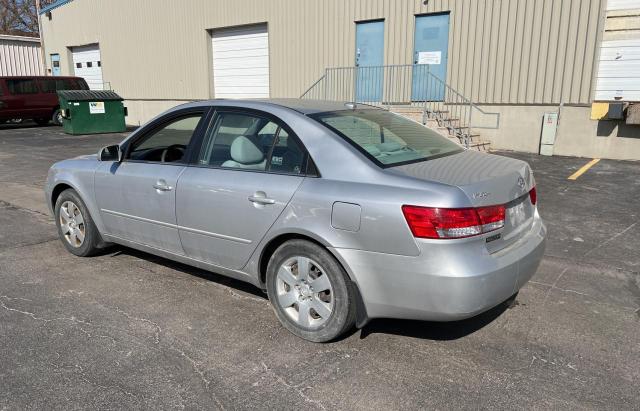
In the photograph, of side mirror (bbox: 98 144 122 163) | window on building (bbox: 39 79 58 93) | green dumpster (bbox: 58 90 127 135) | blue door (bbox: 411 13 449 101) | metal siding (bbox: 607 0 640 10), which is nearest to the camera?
side mirror (bbox: 98 144 122 163)

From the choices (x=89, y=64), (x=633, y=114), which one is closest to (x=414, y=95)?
(x=633, y=114)

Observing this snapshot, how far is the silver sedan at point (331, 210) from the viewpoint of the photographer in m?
2.82

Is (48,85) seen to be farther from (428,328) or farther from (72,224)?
(428,328)

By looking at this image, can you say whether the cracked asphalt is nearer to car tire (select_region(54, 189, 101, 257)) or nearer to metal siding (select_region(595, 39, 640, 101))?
car tire (select_region(54, 189, 101, 257))

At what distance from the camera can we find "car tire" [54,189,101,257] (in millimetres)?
4793

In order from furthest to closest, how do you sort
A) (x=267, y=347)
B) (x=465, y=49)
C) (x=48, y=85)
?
(x=48, y=85)
(x=465, y=49)
(x=267, y=347)

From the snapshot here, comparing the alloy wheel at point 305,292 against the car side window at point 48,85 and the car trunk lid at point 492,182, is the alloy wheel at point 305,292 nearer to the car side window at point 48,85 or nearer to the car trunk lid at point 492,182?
the car trunk lid at point 492,182

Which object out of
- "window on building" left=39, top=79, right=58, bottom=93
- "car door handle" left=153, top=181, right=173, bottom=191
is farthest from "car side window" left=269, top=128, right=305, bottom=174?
"window on building" left=39, top=79, right=58, bottom=93

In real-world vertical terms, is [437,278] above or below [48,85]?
below

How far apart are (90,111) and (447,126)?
12.3m

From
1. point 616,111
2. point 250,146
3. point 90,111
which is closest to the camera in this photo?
point 250,146

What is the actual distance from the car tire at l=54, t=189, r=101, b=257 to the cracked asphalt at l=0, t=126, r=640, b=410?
0.43 ft

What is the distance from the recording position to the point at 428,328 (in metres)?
3.51

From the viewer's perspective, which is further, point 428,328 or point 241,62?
point 241,62
